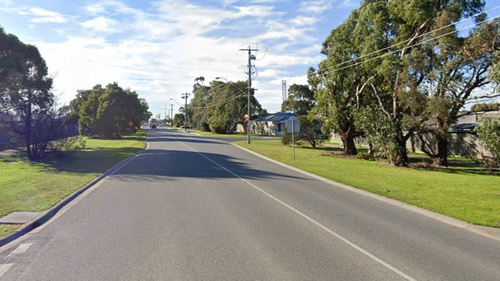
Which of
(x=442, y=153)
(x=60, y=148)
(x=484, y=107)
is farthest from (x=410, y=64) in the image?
(x=60, y=148)

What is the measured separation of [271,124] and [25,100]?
52280 mm

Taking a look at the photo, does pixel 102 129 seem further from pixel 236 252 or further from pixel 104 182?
pixel 236 252

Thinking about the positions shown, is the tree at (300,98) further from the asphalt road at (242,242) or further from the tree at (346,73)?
the asphalt road at (242,242)

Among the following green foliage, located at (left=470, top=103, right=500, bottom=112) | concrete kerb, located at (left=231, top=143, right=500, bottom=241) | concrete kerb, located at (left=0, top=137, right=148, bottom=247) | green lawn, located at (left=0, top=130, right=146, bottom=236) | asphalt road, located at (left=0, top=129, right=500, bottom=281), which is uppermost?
green foliage, located at (left=470, top=103, right=500, bottom=112)

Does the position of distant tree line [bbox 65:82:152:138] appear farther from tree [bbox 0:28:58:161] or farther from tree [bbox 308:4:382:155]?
tree [bbox 308:4:382:155]

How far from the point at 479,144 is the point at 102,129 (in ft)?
140

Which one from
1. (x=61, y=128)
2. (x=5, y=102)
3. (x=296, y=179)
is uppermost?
(x=5, y=102)

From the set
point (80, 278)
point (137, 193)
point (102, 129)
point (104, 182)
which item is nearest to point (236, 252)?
point (80, 278)

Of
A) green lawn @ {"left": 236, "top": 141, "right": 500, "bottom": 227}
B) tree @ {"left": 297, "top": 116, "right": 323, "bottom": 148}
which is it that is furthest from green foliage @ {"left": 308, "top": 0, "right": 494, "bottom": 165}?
tree @ {"left": 297, "top": 116, "right": 323, "bottom": 148}

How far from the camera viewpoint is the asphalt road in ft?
17.4

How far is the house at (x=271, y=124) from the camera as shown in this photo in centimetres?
6730

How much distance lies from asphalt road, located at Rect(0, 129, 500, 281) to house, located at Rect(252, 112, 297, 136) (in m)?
54.3

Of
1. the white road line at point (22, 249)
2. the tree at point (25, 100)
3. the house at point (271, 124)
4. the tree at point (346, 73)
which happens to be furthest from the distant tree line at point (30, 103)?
the house at point (271, 124)

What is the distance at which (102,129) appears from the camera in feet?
162
